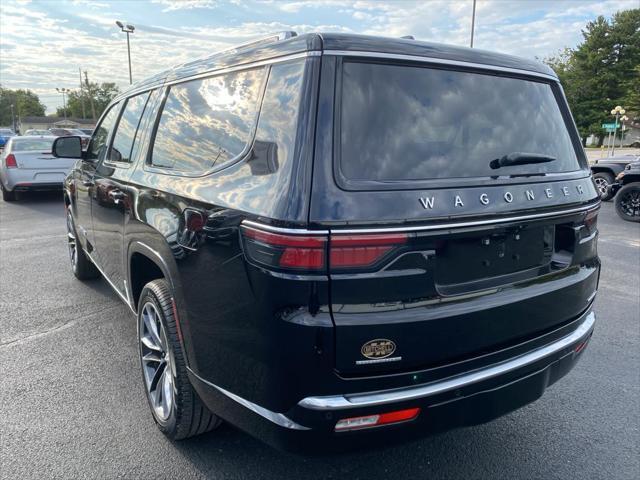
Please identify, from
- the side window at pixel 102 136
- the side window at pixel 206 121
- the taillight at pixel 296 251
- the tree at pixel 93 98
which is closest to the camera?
the taillight at pixel 296 251

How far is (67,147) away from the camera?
4453 mm

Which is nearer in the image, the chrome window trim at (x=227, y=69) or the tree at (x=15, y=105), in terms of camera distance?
the chrome window trim at (x=227, y=69)

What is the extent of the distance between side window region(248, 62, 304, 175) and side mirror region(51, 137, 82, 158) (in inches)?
122

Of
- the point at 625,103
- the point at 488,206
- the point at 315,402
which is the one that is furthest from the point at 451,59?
the point at 625,103

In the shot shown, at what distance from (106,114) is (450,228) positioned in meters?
3.55

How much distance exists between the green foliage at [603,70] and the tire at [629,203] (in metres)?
58.5

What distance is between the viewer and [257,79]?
214cm

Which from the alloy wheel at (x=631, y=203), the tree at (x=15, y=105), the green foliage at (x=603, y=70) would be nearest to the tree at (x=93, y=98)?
the tree at (x=15, y=105)

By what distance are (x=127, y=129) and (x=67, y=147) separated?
123 centimetres

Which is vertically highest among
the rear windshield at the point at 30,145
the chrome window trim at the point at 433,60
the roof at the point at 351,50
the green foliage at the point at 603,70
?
the green foliage at the point at 603,70

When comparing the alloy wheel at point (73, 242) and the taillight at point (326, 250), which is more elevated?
the taillight at point (326, 250)

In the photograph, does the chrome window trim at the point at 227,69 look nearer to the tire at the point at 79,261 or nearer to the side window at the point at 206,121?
the side window at the point at 206,121

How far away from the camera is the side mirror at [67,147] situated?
4438 mm

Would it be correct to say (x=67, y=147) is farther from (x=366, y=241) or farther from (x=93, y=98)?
(x=93, y=98)
